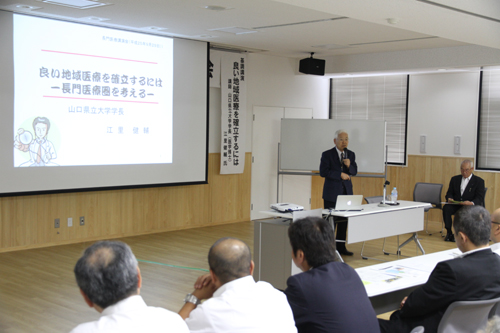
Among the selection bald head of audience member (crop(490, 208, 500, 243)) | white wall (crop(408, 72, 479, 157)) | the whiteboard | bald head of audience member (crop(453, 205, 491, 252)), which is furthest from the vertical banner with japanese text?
bald head of audience member (crop(453, 205, 491, 252))

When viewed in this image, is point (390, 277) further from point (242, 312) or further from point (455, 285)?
point (242, 312)

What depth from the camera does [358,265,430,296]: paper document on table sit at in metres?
2.87

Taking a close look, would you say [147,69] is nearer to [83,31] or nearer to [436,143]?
[83,31]

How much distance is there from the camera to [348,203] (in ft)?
18.9

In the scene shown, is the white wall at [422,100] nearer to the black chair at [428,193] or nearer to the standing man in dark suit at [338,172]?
the black chair at [428,193]

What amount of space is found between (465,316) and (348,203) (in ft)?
10.8

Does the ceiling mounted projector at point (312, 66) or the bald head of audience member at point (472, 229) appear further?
the ceiling mounted projector at point (312, 66)

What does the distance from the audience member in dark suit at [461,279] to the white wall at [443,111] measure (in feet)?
22.0

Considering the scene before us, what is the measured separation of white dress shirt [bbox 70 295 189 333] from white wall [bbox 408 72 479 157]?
8.35 meters

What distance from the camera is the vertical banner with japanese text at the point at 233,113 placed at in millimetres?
8641

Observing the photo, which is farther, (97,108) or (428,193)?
(428,193)

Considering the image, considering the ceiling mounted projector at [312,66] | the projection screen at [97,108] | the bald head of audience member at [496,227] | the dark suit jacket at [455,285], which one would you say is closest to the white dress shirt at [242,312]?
the dark suit jacket at [455,285]

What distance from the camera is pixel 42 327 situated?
13.3 feet

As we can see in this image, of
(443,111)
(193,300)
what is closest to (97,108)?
(193,300)
